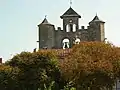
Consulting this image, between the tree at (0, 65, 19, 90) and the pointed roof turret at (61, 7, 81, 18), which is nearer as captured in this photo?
the tree at (0, 65, 19, 90)

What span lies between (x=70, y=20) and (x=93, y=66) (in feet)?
158

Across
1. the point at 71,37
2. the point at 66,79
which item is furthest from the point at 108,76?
the point at 71,37

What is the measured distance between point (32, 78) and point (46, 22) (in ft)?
148

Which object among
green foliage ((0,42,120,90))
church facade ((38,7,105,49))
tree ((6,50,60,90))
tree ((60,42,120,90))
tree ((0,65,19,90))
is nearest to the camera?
tree ((60,42,120,90))

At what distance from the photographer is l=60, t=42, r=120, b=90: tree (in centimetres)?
4800

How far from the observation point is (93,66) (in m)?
48.4

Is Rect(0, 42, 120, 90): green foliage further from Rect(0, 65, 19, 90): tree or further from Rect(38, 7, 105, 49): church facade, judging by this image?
Rect(38, 7, 105, 49): church facade

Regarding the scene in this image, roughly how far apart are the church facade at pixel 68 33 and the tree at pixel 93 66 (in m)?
43.0

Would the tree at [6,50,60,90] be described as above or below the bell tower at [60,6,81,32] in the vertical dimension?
below

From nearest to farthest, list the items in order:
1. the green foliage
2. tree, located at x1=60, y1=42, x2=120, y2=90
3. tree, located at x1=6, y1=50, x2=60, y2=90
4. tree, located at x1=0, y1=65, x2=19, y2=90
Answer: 1. tree, located at x1=60, y1=42, x2=120, y2=90
2. the green foliage
3. tree, located at x1=6, y1=50, x2=60, y2=90
4. tree, located at x1=0, y1=65, x2=19, y2=90

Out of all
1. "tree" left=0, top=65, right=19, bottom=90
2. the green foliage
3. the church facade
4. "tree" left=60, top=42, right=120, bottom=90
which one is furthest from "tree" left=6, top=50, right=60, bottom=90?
the church facade

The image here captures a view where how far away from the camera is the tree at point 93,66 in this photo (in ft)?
157

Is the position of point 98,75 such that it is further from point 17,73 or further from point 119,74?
point 17,73

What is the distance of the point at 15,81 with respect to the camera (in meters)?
55.4
